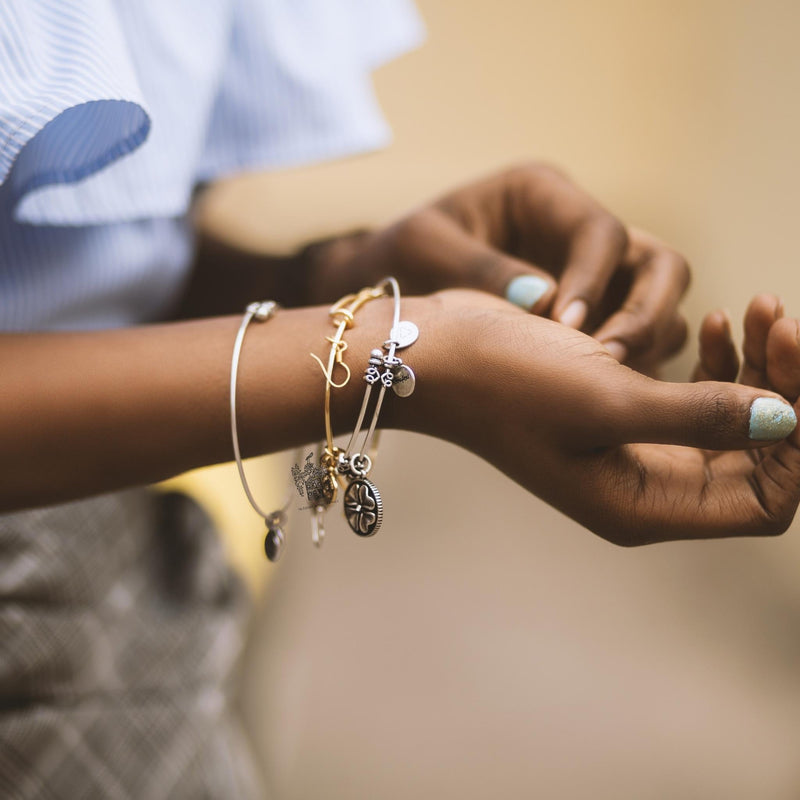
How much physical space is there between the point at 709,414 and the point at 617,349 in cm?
13

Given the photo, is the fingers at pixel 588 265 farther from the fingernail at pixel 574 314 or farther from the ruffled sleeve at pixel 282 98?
the ruffled sleeve at pixel 282 98

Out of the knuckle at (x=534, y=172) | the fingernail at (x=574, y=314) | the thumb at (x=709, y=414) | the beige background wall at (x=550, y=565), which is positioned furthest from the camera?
the beige background wall at (x=550, y=565)

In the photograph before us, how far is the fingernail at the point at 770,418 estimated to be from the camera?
36 centimetres

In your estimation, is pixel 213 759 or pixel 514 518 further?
pixel 514 518

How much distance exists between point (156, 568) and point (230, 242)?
41 centimetres

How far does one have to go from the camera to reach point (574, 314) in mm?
477

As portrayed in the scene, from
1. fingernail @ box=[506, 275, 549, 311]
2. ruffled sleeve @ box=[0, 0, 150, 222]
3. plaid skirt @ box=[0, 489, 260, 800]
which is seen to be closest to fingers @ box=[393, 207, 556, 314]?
fingernail @ box=[506, 275, 549, 311]

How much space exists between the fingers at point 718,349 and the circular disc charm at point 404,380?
0.73 ft

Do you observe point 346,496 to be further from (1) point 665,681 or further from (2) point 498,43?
(2) point 498,43

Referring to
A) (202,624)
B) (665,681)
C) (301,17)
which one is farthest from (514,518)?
(301,17)

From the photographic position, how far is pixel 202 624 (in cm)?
88

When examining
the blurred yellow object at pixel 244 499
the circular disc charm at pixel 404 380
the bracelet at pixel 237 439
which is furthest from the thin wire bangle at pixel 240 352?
the blurred yellow object at pixel 244 499

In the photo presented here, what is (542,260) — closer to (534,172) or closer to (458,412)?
(534,172)

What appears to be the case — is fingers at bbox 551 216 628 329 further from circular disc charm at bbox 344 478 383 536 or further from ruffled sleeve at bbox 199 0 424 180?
ruffled sleeve at bbox 199 0 424 180
